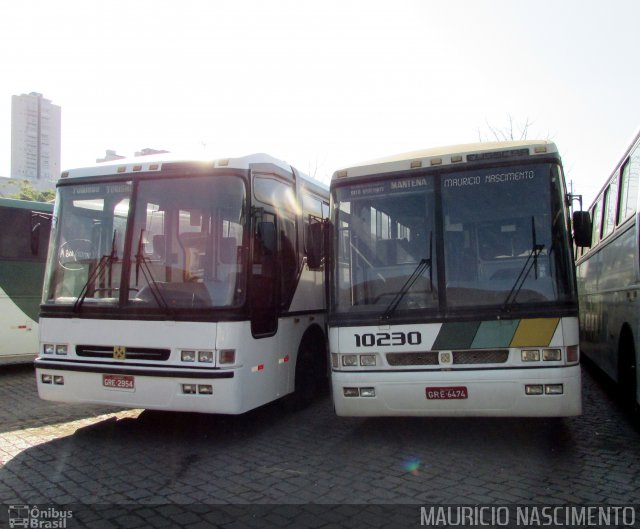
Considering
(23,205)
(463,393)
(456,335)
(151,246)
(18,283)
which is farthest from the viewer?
(23,205)

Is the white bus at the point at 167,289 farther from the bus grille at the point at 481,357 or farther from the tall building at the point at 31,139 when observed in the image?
the tall building at the point at 31,139

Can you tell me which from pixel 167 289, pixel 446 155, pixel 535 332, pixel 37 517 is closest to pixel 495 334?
pixel 535 332

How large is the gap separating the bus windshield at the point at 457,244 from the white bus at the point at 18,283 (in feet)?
22.2

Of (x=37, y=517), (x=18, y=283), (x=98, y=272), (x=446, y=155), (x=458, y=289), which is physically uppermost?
(x=446, y=155)

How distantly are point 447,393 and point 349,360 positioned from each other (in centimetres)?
105

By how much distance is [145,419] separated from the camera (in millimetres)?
7441

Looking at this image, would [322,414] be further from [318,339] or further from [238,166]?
[238,166]

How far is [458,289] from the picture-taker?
5.94 m

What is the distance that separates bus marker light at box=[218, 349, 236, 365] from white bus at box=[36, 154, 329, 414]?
0.01 m

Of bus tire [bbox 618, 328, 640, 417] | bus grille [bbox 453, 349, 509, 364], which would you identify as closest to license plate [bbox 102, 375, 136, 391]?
bus grille [bbox 453, 349, 509, 364]

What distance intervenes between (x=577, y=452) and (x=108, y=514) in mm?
4395

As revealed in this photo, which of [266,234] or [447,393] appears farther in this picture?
[266,234]

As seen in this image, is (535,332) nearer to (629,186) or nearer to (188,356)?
(629,186)

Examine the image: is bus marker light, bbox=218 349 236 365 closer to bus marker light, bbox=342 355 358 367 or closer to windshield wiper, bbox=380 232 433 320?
bus marker light, bbox=342 355 358 367
